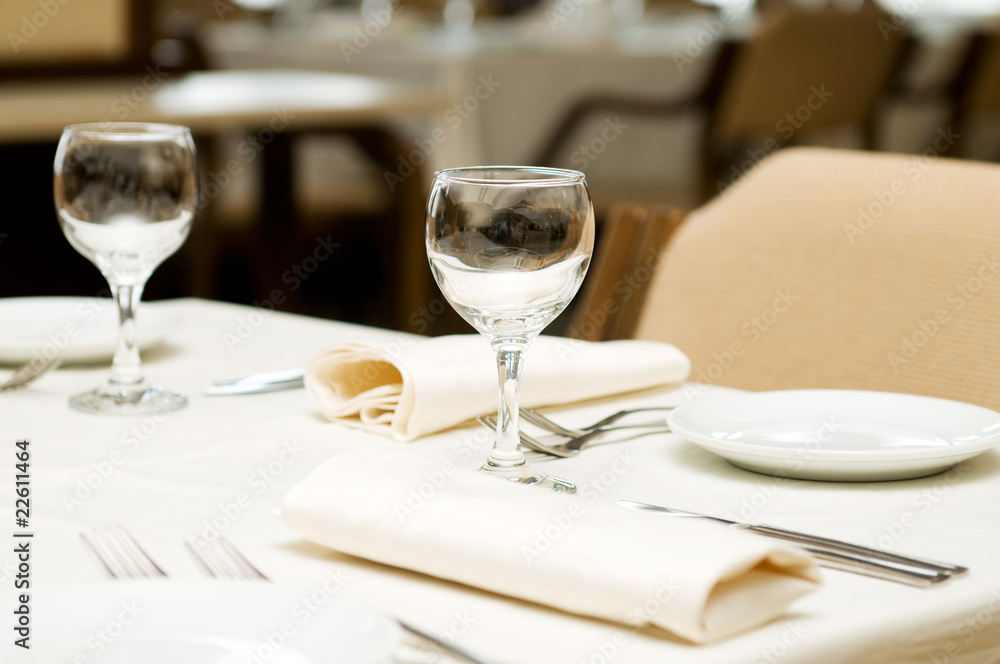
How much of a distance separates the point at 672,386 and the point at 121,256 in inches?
16.8

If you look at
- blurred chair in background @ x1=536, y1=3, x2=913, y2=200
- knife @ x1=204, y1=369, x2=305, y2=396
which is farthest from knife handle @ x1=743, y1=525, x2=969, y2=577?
blurred chair in background @ x1=536, y1=3, x2=913, y2=200

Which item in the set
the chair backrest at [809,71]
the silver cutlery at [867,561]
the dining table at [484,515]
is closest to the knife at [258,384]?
the dining table at [484,515]

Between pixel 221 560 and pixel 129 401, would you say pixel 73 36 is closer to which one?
pixel 129 401

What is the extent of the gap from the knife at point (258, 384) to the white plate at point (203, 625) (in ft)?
1.47

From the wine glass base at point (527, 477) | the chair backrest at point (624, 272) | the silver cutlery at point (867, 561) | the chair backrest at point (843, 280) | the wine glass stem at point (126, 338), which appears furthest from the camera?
the chair backrest at point (624, 272)

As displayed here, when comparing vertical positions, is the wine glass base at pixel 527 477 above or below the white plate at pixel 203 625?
below

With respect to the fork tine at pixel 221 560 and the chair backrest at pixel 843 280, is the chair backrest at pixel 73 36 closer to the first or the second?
the chair backrest at pixel 843 280

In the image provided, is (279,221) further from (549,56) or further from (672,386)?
(672,386)

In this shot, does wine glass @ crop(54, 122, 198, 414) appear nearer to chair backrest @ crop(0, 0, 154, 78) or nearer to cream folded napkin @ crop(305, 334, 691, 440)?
cream folded napkin @ crop(305, 334, 691, 440)

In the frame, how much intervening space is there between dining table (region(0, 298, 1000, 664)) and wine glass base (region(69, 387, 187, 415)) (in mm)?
12

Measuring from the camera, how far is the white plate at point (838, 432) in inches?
27.2

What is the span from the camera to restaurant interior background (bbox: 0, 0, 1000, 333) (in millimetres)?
2990

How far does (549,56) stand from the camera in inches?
141

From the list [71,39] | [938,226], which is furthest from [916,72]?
[938,226]
